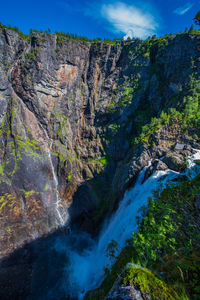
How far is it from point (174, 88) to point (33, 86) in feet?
72.3

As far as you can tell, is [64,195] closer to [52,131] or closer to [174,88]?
[52,131]

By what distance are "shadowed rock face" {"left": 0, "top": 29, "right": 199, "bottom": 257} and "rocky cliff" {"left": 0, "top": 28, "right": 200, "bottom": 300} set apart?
0.14 m

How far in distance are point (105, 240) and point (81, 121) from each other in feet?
69.3

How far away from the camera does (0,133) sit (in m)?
20.2

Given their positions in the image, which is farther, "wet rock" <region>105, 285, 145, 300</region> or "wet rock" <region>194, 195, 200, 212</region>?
"wet rock" <region>194, 195, 200, 212</region>

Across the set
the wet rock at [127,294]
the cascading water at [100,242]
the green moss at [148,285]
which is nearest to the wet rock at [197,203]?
the cascading water at [100,242]

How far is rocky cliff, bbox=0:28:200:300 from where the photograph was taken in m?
18.1

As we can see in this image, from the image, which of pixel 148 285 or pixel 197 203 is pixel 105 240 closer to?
pixel 197 203

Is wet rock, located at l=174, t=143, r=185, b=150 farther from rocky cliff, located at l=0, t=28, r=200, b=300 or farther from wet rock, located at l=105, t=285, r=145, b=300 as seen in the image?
wet rock, located at l=105, t=285, r=145, b=300

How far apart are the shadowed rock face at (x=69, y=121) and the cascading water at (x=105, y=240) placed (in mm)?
2387

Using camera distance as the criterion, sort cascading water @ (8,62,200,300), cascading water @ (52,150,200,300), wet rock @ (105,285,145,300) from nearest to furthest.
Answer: wet rock @ (105,285,145,300)
cascading water @ (52,150,200,300)
cascading water @ (8,62,200,300)

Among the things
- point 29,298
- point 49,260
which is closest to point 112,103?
point 49,260

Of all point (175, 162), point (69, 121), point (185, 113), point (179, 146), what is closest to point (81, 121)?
point (69, 121)

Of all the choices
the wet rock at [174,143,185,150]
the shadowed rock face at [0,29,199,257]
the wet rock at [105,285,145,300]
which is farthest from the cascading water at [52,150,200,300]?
the wet rock at [105,285,145,300]
